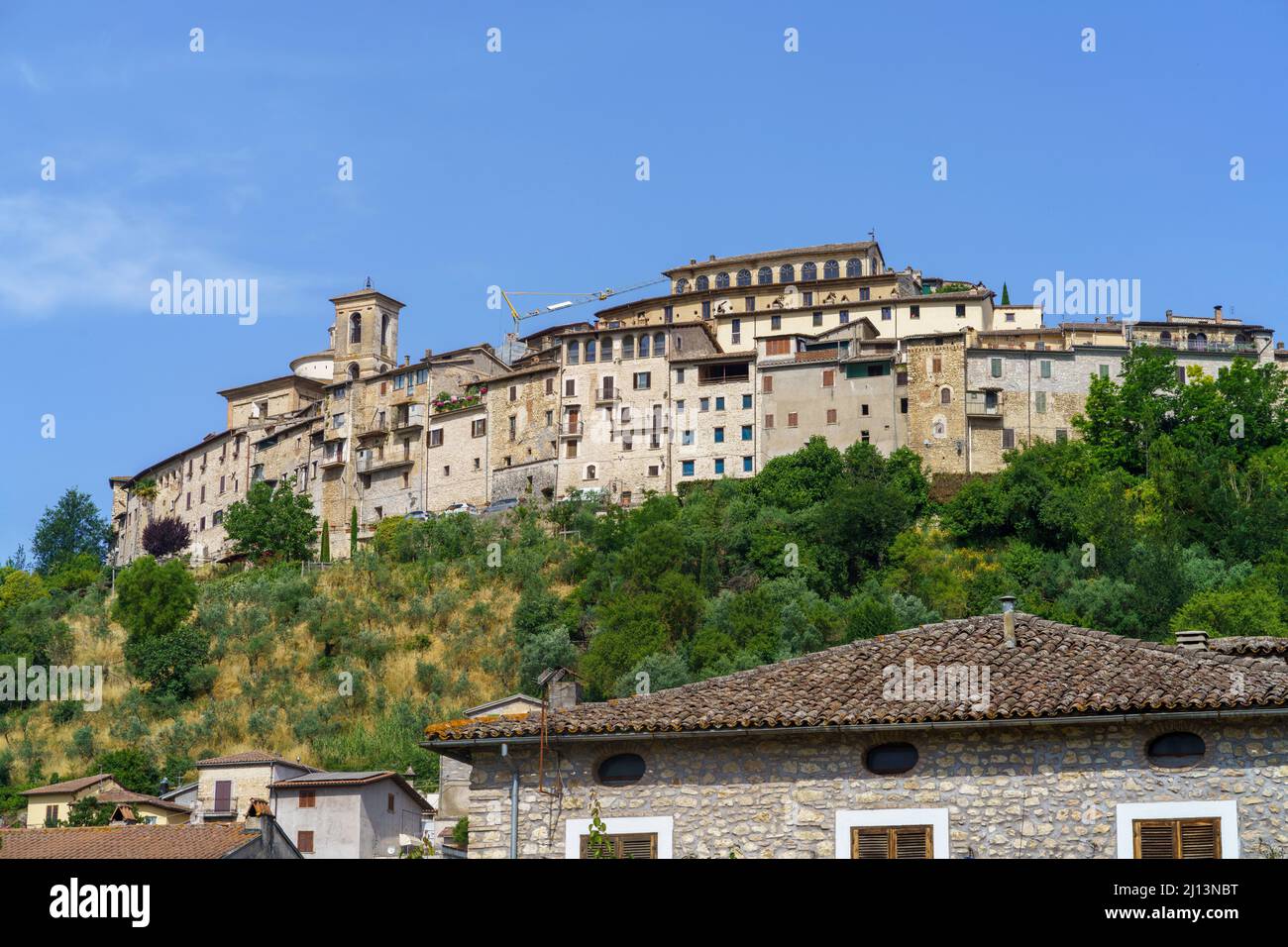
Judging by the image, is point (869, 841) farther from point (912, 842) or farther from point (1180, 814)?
point (1180, 814)

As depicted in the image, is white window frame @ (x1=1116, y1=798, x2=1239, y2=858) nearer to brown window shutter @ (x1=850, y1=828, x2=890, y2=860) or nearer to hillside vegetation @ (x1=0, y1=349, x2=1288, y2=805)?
brown window shutter @ (x1=850, y1=828, x2=890, y2=860)

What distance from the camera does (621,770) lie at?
65.0ft

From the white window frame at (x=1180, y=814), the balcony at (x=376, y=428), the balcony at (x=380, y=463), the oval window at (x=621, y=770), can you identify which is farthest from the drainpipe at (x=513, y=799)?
the balcony at (x=376, y=428)

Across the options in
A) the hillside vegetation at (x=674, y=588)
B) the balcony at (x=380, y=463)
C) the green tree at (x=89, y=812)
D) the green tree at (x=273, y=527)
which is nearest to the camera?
the green tree at (x=89, y=812)

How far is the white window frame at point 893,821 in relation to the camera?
61.1 feet

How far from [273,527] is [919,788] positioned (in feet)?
269

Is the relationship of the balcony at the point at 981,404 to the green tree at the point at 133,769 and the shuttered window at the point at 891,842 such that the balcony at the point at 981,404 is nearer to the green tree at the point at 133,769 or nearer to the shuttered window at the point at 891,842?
the green tree at the point at 133,769

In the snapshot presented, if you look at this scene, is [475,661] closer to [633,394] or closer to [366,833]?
[633,394]

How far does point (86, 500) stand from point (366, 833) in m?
85.7

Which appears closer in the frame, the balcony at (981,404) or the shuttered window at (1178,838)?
the shuttered window at (1178,838)

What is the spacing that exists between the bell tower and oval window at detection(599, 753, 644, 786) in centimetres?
9584

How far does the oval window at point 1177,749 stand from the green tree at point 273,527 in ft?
270

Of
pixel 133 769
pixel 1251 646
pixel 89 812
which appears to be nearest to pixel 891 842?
pixel 1251 646
